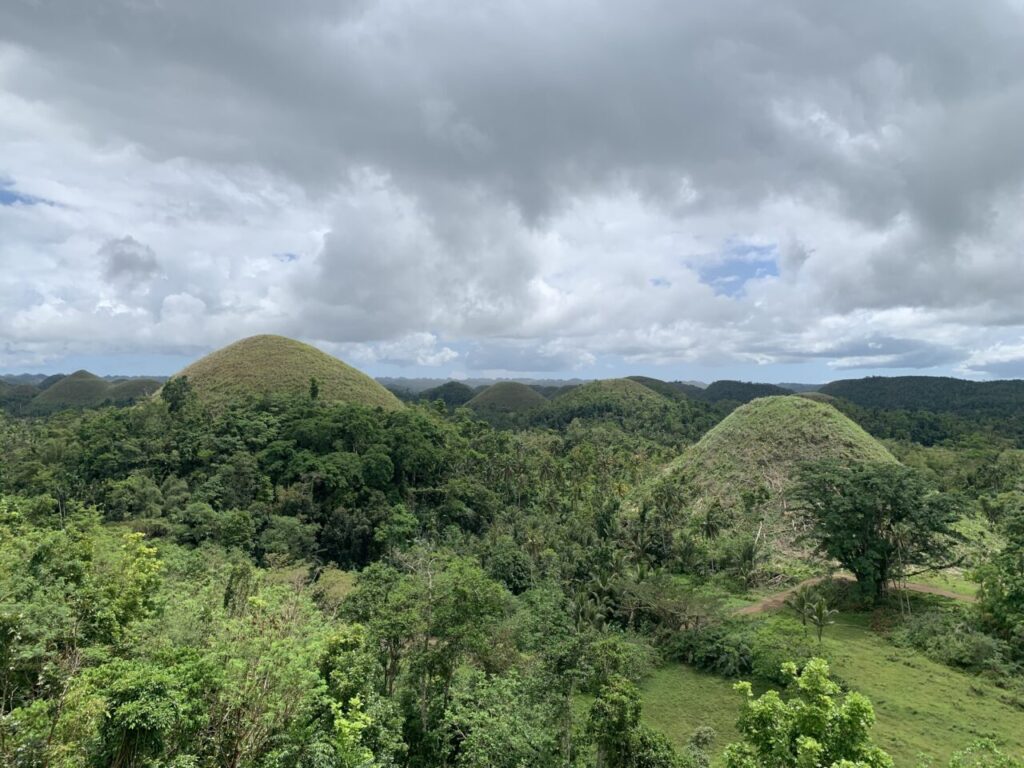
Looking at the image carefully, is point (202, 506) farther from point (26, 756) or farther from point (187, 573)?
point (26, 756)

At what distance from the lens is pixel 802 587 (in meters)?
30.5

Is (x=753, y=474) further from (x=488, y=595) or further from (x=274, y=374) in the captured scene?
(x=274, y=374)

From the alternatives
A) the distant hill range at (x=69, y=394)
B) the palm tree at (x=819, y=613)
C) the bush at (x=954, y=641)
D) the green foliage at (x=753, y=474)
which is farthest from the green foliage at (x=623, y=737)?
the distant hill range at (x=69, y=394)

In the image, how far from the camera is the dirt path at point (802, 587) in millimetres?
29672

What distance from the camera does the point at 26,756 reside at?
300 inches

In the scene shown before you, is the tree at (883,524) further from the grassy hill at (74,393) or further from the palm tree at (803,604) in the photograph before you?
the grassy hill at (74,393)

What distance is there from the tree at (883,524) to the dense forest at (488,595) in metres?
0.13

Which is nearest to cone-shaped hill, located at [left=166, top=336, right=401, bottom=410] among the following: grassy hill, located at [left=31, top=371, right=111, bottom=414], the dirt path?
the dirt path

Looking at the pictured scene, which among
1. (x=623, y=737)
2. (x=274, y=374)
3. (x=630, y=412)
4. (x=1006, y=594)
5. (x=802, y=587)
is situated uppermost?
(x=274, y=374)

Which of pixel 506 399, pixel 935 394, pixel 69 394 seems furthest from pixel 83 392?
pixel 935 394

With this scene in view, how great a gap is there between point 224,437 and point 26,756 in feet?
144

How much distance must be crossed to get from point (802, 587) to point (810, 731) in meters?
25.7

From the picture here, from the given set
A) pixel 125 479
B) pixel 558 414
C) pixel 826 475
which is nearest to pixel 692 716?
pixel 826 475

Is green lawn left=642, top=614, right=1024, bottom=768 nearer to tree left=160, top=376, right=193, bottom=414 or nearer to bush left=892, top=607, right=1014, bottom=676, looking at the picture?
bush left=892, top=607, right=1014, bottom=676
